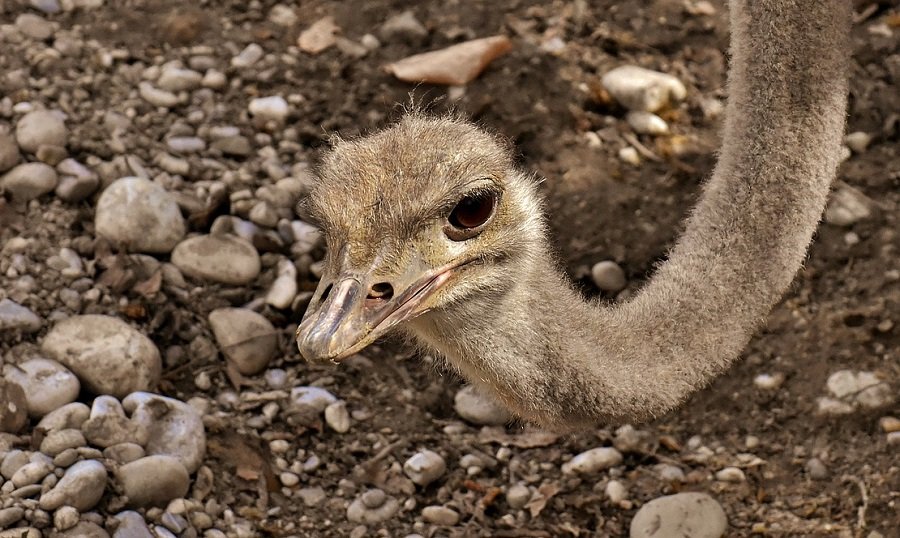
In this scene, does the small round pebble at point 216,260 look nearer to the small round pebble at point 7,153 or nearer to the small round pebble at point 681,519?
the small round pebble at point 7,153

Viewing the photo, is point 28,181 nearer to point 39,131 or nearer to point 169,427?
point 39,131

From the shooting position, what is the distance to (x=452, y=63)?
4.36 m

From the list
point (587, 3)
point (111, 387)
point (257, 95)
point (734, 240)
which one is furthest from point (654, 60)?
point (111, 387)

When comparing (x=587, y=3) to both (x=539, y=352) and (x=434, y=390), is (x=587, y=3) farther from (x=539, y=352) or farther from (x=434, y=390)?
(x=539, y=352)

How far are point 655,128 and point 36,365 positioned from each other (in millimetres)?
1990

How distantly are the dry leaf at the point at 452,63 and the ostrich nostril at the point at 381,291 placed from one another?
79.8 inches

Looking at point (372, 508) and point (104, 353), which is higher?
point (104, 353)

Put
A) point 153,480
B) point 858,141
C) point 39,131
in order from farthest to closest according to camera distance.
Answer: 1. point 858,141
2. point 39,131
3. point 153,480

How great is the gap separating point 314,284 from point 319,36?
3.71 feet

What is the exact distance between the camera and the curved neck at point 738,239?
2.75 metres

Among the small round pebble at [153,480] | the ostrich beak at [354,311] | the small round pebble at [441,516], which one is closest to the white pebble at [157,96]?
the small round pebble at [153,480]

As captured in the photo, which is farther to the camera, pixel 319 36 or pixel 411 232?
pixel 319 36

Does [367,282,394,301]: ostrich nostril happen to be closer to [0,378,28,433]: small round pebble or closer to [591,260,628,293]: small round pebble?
[0,378,28,433]: small round pebble

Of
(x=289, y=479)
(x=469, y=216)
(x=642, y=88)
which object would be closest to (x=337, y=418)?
(x=289, y=479)
